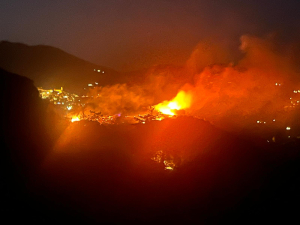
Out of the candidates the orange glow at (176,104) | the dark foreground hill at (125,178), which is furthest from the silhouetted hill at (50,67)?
the dark foreground hill at (125,178)

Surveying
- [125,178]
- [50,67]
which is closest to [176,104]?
[50,67]

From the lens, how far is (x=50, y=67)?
2122 cm

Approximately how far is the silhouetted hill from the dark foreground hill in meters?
7.61

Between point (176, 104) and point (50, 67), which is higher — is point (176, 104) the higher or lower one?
the lower one

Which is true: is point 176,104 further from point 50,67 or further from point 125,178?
point 125,178

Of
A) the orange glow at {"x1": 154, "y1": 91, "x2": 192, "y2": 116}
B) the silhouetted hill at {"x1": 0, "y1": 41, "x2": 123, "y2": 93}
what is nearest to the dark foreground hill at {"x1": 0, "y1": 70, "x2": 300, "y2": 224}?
the orange glow at {"x1": 154, "y1": 91, "x2": 192, "y2": 116}

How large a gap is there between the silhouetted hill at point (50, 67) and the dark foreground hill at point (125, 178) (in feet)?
25.0

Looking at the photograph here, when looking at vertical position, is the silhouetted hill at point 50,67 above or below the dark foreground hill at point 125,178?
above

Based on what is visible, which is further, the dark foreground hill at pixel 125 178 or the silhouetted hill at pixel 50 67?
the silhouetted hill at pixel 50 67

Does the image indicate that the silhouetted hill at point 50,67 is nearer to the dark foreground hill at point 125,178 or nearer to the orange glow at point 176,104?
the orange glow at point 176,104

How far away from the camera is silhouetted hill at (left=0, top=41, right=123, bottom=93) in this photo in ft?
50.9

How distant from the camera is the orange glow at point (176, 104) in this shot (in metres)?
15.4

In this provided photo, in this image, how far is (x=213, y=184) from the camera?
696cm

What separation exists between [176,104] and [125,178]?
34.9ft
